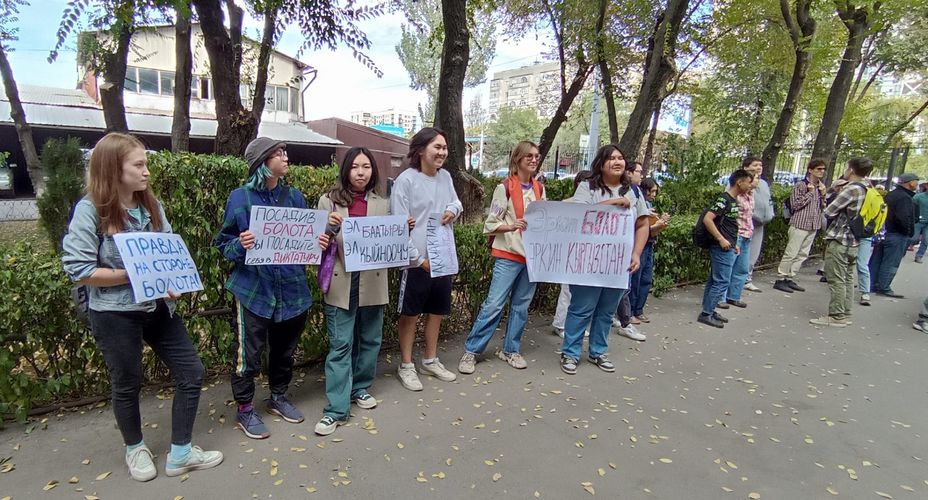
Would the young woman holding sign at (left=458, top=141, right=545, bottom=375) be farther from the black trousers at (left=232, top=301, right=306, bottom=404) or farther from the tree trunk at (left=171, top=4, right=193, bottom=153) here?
the tree trunk at (left=171, top=4, right=193, bottom=153)

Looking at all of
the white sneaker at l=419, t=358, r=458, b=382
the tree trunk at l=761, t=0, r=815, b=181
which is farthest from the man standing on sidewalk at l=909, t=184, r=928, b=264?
the white sneaker at l=419, t=358, r=458, b=382

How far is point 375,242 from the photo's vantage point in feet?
10.8

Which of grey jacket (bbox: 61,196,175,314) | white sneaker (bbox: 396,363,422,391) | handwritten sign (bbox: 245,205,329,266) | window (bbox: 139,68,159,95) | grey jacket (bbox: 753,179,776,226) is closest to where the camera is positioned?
grey jacket (bbox: 61,196,175,314)

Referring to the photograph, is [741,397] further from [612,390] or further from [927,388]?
[927,388]

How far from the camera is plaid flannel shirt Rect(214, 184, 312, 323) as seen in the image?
9.56 feet

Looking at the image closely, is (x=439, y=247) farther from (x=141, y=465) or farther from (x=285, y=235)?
(x=141, y=465)

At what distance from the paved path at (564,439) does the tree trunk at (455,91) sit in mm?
2540

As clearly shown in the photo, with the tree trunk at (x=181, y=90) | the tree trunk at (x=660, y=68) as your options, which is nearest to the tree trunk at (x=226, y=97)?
the tree trunk at (x=181, y=90)

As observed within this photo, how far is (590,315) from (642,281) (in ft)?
5.37

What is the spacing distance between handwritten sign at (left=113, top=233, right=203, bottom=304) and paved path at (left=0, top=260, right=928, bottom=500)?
3.43ft

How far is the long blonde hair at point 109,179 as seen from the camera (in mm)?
2398

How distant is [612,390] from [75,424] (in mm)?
3731

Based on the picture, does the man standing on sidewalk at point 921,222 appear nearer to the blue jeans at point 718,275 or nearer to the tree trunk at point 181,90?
the blue jeans at point 718,275

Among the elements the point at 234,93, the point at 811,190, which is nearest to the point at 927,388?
the point at 811,190
